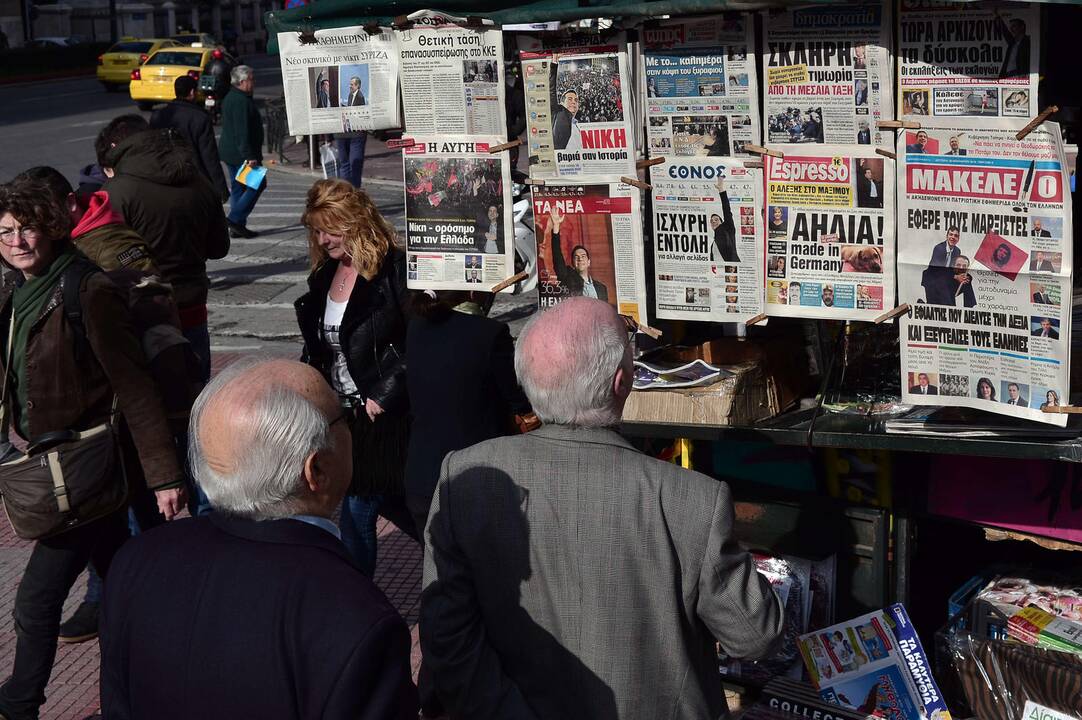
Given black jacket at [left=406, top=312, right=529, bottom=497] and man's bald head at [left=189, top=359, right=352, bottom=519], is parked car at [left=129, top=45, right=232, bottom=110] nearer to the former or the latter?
black jacket at [left=406, top=312, right=529, bottom=497]

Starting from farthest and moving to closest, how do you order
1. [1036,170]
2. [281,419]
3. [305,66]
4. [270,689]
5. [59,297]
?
[305,66]
[59,297]
[1036,170]
[281,419]
[270,689]

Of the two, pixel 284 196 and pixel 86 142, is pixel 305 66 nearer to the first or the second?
pixel 284 196

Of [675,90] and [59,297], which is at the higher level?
[675,90]

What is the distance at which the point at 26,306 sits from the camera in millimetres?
4406

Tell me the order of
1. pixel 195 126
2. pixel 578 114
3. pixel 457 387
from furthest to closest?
pixel 195 126 < pixel 457 387 < pixel 578 114

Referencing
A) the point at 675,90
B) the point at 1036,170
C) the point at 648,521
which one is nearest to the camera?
the point at 648,521

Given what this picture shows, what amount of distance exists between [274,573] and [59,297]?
2.45 m

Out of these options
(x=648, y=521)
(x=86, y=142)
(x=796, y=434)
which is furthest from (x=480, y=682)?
(x=86, y=142)

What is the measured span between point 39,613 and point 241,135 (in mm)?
10510

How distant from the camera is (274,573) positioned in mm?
2326

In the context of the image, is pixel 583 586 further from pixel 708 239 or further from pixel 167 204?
pixel 167 204

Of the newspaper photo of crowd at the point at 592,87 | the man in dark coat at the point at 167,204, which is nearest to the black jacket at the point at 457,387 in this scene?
the newspaper photo of crowd at the point at 592,87

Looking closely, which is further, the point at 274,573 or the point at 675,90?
the point at 675,90

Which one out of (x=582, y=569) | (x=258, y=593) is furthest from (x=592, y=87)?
(x=258, y=593)
